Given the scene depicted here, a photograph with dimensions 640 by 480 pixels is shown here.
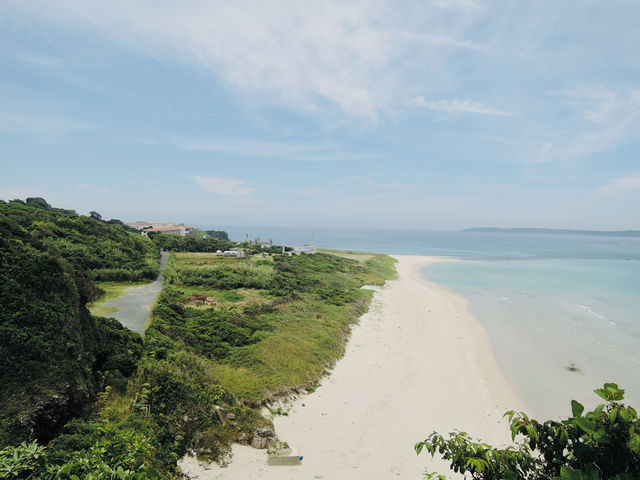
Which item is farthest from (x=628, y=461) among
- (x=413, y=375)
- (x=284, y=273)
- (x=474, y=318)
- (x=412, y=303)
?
(x=284, y=273)

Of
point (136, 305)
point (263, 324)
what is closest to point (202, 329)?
point (263, 324)

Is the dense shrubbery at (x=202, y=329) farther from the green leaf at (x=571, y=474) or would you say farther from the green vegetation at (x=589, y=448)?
the green leaf at (x=571, y=474)

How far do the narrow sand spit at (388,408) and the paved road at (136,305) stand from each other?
32.5ft

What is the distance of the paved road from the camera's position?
17219mm

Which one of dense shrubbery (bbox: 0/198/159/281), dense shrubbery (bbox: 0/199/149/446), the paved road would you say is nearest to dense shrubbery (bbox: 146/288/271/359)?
the paved road

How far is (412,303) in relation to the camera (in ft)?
109

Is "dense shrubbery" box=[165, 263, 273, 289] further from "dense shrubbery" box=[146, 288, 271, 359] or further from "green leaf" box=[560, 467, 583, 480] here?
"green leaf" box=[560, 467, 583, 480]

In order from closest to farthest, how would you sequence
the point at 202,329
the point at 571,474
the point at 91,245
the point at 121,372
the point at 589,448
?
the point at 571,474 < the point at 589,448 < the point at 121,372 < the point at 202,329 < the point at 91,245

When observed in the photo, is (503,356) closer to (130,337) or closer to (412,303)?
(412,303)

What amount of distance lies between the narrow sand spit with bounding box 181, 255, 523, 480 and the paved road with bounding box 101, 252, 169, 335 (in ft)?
32.5

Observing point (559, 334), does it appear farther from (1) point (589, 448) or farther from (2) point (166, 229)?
(2) point (166, 229)

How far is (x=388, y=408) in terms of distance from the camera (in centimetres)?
1312

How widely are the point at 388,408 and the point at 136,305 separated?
57.3 feet

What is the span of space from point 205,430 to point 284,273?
28.8 meters
